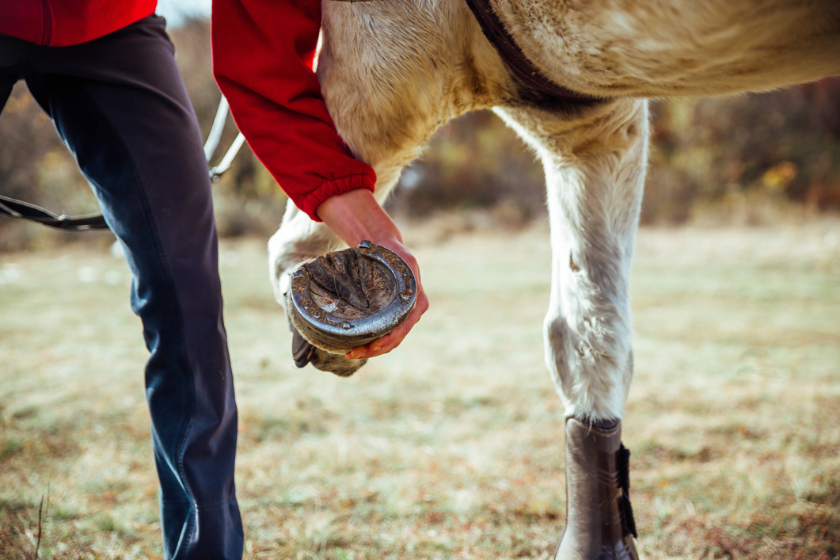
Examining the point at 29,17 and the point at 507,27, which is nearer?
the point at 507,27

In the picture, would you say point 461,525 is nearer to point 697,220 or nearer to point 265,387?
point 265,387

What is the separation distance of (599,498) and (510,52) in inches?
45.5

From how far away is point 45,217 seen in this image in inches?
68.5

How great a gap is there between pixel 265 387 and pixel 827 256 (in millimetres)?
6546

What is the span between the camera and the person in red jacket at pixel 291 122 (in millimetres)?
1151

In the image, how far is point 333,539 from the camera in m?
1.87

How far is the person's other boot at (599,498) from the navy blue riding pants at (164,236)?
88 centimetres

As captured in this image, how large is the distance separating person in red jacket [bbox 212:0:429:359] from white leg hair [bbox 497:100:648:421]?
0.48 m

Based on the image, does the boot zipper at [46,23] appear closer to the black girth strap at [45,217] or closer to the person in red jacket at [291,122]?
the person in red jacket at [291,122]

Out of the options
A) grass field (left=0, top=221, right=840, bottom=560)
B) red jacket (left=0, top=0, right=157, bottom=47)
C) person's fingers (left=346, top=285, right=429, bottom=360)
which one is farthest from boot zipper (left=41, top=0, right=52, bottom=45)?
grass field (left=0, top=221, right=840, bottom=560)

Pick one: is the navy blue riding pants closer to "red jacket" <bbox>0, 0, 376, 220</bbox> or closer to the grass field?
"red jacket" <bbox>0, 0, 376, 220</bbox>

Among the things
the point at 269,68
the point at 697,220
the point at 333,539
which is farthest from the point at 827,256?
the point at 269,68

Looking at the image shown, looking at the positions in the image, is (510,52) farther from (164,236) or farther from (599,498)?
(599,498)

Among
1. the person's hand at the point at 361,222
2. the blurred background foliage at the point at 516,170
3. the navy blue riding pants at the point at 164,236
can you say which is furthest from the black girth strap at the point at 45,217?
the blurred background foliage at the point at 516,170
